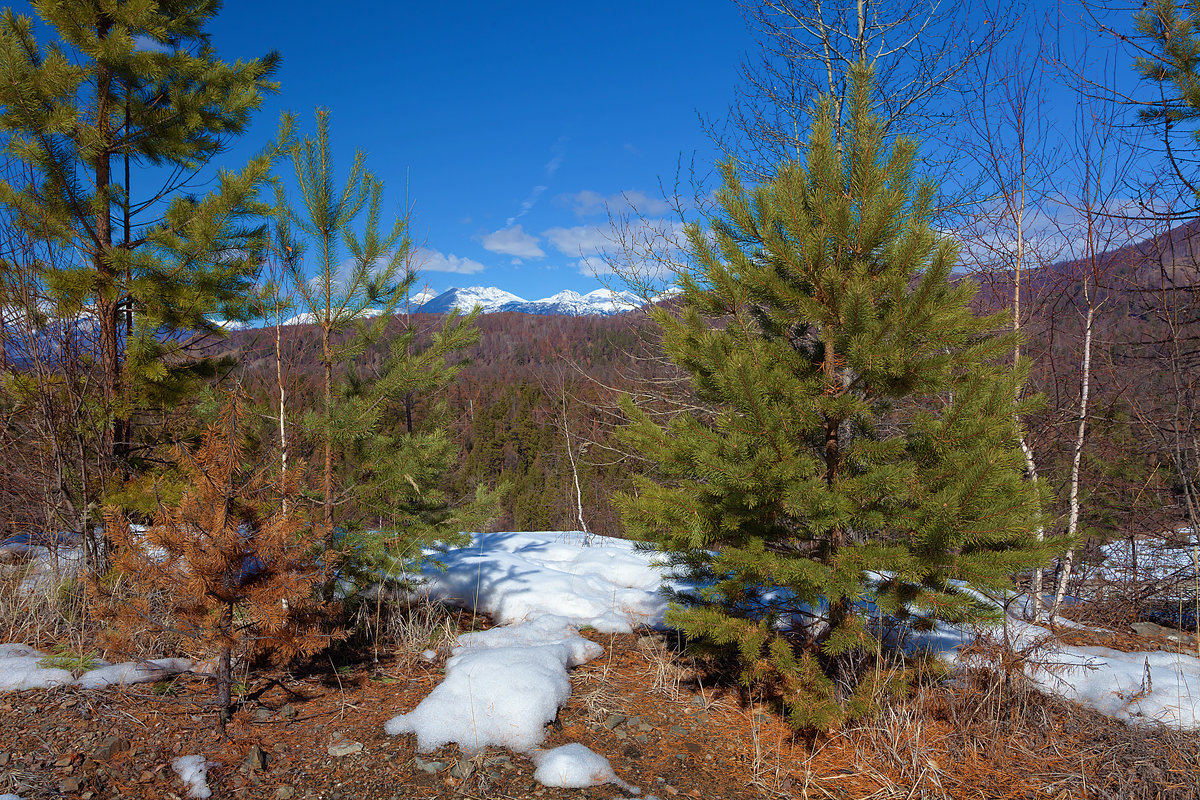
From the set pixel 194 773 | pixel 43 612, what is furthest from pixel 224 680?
pixel 43 612

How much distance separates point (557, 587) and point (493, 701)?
205 cm

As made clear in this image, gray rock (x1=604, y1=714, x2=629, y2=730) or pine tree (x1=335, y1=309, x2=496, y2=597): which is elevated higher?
pine tree (x1=335, y1=309, x2=496, y2=597)

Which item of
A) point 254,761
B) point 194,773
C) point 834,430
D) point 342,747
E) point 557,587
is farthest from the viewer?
point 557,587

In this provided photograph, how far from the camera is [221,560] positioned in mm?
2691

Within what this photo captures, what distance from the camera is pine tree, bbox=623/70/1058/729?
2609mm

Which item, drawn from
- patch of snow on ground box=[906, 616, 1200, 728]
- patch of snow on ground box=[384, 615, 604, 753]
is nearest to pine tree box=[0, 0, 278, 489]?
patch of snow on ground box=[384, 615, 604, 753]

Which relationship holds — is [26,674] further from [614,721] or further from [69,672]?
[614,721]

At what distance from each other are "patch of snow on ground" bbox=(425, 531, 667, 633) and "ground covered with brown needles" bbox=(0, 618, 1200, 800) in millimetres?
1350

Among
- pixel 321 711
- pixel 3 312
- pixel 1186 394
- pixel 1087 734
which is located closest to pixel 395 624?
pixel 321 711

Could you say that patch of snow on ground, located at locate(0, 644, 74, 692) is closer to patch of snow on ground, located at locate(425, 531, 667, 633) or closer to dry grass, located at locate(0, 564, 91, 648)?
dry grass, located at locate(0, 564, 91, 648)

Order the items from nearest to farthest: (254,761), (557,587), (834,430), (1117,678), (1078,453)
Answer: (254,761), (834,430), (1117,678), (1078,453), (557,587)

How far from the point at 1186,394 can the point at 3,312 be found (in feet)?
30.4

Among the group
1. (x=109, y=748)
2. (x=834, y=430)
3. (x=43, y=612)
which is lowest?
(x=109, y=748)

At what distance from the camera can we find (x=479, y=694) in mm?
3133
